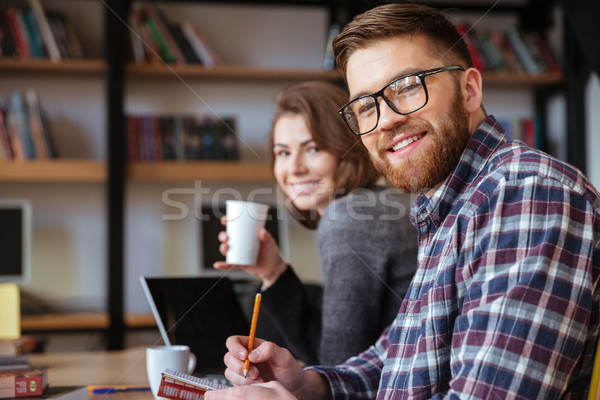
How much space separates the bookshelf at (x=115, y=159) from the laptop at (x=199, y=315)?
4.88 feet


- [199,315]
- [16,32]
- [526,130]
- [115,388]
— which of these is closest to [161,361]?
[115,388]

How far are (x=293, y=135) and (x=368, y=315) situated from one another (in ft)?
2.14

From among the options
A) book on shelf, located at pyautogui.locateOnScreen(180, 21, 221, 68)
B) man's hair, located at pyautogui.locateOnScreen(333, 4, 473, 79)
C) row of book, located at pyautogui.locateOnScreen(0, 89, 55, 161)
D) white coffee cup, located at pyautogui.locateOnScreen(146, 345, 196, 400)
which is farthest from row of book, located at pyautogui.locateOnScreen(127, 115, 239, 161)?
man's hair, located at pyautogui.locateOnScreen(333, 4, 473, 79)

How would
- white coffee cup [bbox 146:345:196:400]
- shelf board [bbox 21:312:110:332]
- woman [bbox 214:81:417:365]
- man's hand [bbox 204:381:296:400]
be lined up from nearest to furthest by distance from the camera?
man's hand [bbox 204:381:296:400] < white coffee cup [bbox 146:345:196:400] < woman [bbox 214:81:417:365] < shelf board [bbox 21:312:110:332]

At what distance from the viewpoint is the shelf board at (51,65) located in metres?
3.03

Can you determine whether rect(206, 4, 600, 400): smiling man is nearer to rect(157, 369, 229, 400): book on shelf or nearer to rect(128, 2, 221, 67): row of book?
rect(157, 369, 229, 400): book on shelf

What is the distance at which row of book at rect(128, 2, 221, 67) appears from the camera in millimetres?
3104

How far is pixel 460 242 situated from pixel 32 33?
2.82 metres

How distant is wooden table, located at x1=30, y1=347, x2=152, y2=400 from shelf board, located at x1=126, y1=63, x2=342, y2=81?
5.44 feet

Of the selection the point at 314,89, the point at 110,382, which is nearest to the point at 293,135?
the point at 314,89

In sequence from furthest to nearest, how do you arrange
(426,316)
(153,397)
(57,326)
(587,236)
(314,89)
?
(57,326) → (314,89) → (153,397) → (426,316) → (587,236)

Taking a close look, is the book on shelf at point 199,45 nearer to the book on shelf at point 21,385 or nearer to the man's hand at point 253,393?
the book on shelf at point 21,385

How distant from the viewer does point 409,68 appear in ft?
3.24

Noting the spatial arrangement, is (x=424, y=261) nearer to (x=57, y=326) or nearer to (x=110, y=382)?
(x=110, y=382)
